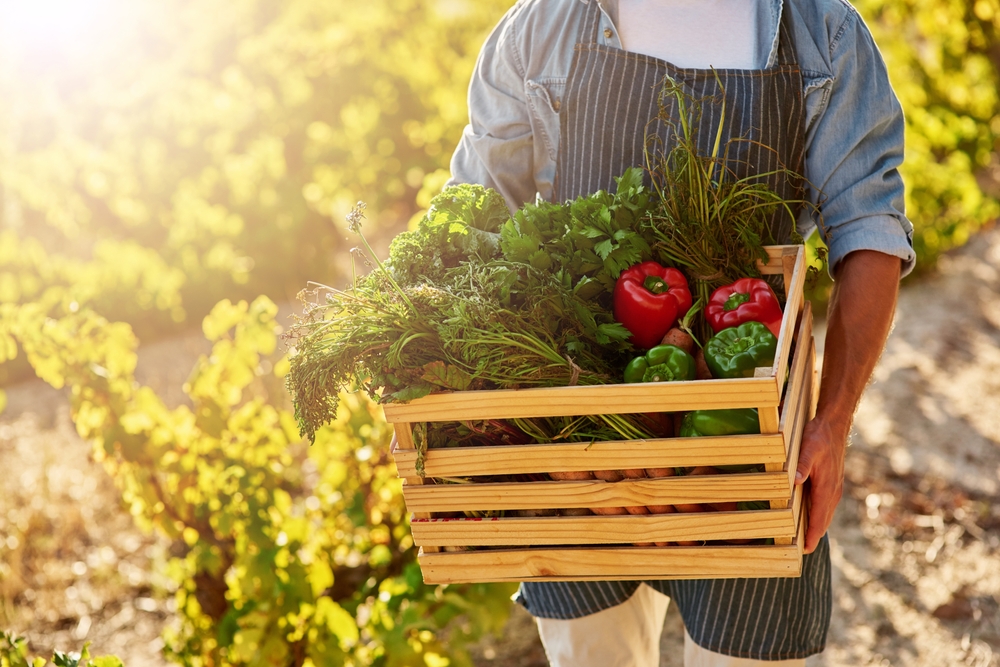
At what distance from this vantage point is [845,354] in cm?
187

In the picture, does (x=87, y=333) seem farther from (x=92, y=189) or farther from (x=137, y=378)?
(x=92, y=189)

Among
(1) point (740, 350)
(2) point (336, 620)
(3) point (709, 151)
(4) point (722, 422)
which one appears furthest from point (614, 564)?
(2) point (336, 620)

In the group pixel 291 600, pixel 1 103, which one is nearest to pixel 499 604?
pixel 291 600

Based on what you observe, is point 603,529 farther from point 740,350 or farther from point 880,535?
point 880,535

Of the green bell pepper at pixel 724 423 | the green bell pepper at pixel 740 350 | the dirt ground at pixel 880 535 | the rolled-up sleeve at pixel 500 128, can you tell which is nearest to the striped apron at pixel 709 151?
the rolled-up sleeve at pixel 500 128

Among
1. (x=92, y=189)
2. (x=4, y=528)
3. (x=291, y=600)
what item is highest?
(x=92, y=189)

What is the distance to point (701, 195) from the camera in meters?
1.80

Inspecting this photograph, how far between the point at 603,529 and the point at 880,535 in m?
2.56

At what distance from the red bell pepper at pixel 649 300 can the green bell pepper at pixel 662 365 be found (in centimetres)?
9

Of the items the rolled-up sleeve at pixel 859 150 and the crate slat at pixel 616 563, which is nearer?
the crate slat at pixel 616 563

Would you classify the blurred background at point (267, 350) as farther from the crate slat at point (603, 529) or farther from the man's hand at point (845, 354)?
the man's hand at point (845, 354)

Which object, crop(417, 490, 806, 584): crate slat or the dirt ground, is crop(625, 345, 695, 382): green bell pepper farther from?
→ the dirt ground

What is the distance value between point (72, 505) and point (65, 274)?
8.60 ft

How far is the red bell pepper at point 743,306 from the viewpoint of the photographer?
66.8 inches
